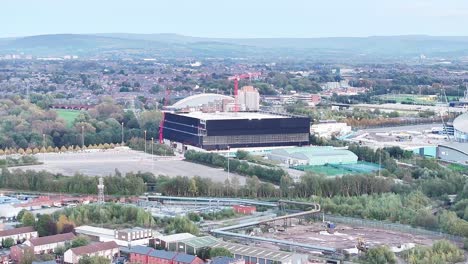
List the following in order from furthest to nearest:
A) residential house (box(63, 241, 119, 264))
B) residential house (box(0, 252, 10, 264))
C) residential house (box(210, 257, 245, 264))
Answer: residential house (box(0, 252, 10, 264)) < residential house (box(63, 241, 119, 264)) < residential house (box(210, 257, 245, 264))

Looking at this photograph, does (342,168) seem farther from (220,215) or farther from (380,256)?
(380,256)

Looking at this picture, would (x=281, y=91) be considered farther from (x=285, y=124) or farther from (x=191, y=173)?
(x=191, y=173)

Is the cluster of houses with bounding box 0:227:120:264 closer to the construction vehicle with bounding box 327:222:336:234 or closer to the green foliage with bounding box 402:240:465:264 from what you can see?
the construction vehicle with bounding box 327:222:336:234

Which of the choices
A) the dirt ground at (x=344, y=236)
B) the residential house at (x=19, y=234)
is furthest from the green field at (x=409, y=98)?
the residential house at (x=19, y=234)

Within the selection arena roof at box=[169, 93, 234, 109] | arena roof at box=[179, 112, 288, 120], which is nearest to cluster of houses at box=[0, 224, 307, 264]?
arena roof at box=[179, 112, 288, 120]

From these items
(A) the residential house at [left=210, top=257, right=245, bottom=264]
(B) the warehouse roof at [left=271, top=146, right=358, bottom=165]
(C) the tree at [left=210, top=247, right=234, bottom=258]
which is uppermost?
(A) the residential house at [left=210, top=257, right=245, bottom=264]

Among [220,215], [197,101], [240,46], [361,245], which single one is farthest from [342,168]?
[240,46]

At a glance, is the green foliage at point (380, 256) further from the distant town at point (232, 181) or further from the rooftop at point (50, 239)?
the rooftop at point (50, 239)
